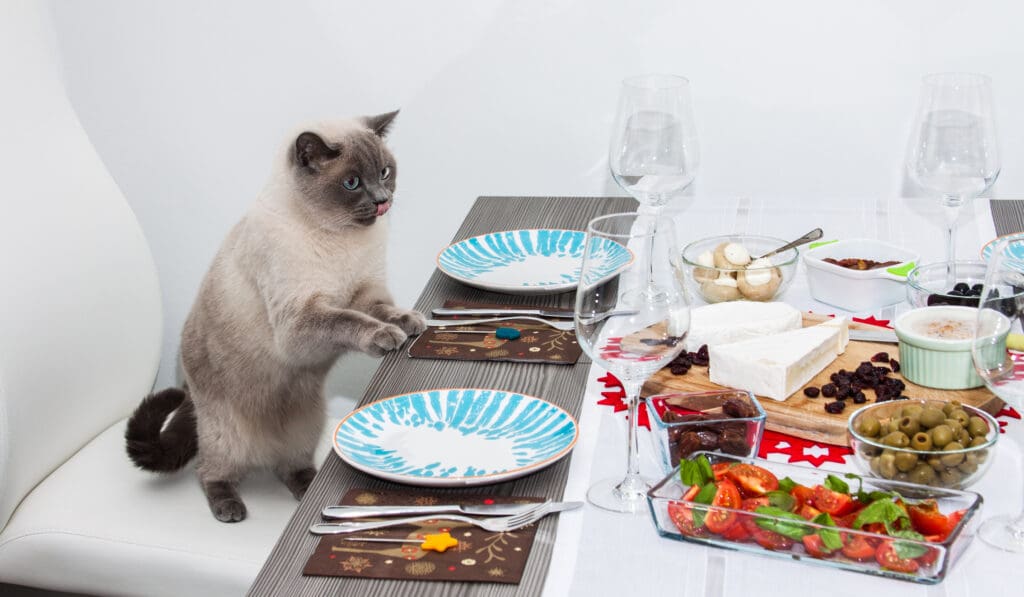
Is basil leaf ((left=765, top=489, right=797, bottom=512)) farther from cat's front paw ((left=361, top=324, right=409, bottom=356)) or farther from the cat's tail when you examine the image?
the cat's tail

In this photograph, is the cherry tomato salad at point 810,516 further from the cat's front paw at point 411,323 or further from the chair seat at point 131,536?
the chair seat at point 131,536

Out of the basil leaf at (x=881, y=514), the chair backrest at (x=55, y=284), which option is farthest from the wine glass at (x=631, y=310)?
the chair backrest at (x=55, y=284)

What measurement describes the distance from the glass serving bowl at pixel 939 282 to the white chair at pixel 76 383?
98cm

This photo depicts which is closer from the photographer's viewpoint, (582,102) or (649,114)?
(649,114)

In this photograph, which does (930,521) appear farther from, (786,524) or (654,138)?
(654,138)

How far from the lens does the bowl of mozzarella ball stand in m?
1.41

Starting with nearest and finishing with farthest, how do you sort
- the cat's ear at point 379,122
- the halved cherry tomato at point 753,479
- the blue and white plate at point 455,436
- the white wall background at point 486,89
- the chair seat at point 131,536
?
1. the halved cherry tomato at point 753,479
2. the blue and white plate at point 455,436
3. the chair seat at point 131,536
4. the cat's ear at point 379,122
5. the white wall background at point 486,89

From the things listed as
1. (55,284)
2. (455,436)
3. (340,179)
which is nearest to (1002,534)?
(455,436)

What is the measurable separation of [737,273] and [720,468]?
525 millimetres

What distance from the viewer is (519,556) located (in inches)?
35.4

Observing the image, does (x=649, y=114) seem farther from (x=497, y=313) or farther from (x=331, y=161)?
(x=331, y=161)

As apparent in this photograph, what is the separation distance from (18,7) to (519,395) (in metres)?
1.24

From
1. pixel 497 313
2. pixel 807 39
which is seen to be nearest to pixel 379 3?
pixel 807 39

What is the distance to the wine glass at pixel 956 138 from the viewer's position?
1.36 metres
